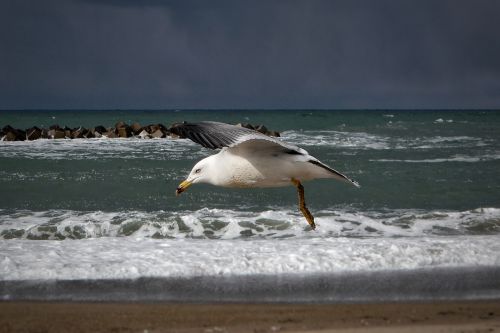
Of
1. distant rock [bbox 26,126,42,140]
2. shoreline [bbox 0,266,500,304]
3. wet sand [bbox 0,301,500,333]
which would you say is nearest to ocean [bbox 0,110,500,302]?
shoreline [bbox 0,266,500,304]

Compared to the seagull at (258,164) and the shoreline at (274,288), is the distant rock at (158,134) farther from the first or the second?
the seagull at (258,164)

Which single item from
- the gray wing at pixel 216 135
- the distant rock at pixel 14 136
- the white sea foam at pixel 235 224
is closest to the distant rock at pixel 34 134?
the distant rock at pixel 14 136

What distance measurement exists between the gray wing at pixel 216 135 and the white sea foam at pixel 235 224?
265cm

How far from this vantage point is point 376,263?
20.7 ft

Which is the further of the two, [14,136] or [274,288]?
[14,136]

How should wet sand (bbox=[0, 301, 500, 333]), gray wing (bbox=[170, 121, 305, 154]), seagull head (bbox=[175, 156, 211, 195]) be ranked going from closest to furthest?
1. wet sand (bbox=[0, 301, 500, 333])
2. gray wing (bbox=[170, 121, 305, 154])
3. seagull head (bbox=[175, 156, 211, 195])

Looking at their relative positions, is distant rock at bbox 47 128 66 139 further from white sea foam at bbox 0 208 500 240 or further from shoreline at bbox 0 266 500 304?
shoreline at bbox 0 266 500 304

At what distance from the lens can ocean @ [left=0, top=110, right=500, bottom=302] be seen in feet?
18.5

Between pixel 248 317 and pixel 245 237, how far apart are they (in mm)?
2928

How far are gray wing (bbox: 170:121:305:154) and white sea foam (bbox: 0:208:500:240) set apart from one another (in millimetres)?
2650

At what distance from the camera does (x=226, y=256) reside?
6.44 m

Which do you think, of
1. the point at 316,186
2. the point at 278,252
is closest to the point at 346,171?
the point at 316,186

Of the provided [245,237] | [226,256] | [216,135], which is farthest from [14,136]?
[216,135]

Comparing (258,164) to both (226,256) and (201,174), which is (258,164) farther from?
(226,256)
